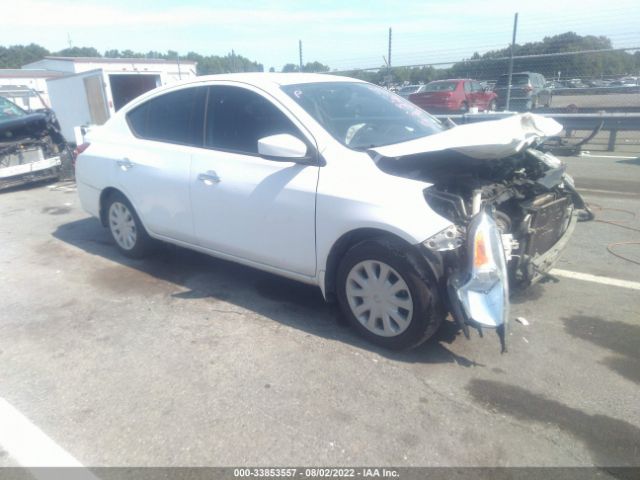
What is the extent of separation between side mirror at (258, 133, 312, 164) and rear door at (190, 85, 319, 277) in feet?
0.29

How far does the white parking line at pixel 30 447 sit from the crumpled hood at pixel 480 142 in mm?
2489

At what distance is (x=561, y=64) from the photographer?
1302 centimetres

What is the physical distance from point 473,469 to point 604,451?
66 cm

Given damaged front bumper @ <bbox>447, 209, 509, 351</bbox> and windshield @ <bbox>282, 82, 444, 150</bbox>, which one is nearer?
damaged front bumper @ <bbox>447, 209, 509, 351</bbox>

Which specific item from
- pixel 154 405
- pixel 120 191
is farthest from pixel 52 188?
pixel 154 405

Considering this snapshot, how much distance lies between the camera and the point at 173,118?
177 inches

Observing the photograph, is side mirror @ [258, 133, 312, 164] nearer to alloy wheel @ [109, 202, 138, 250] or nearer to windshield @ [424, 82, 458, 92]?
alloy wheel @ [109, 202, 138, 250]

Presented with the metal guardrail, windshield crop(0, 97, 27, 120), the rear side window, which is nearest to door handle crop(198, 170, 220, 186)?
the rear side window

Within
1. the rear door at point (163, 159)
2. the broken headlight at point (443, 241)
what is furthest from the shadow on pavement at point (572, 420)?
the rear door at point (163, 159)

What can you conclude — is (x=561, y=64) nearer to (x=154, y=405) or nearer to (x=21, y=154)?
(x=21, y=154)

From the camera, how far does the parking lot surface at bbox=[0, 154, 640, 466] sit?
8.29 ft

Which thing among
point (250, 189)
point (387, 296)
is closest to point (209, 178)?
point (250, 189)

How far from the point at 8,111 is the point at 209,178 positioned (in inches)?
312

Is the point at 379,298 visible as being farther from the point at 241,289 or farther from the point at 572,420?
the point at 241,289
